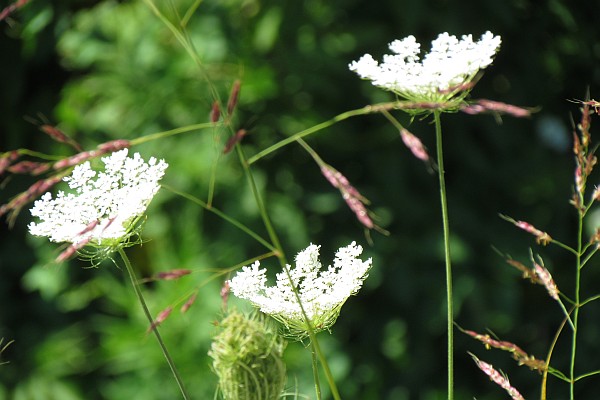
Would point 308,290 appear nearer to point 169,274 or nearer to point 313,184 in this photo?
point 169,274

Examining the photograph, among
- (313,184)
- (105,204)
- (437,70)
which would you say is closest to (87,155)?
(105,204)

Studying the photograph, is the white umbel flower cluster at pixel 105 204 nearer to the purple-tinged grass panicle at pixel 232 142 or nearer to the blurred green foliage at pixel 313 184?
the purple-tinged grass panicle at pixel 232 142

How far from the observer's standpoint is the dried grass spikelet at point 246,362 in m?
0.44

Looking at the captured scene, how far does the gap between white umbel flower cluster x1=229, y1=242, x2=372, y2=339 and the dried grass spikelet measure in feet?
0.10

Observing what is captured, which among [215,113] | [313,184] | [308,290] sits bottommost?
[313,184]

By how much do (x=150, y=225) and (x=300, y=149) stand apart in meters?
0.37

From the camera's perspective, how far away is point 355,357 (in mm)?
2109

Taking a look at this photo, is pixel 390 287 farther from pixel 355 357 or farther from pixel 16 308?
pixel 16 308

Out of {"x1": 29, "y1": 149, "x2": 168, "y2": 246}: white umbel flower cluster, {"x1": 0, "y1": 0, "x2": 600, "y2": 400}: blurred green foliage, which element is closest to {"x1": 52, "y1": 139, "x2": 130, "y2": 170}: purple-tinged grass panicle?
{"x1": 29, "y1": 149, "x2": 168, "y2": 246}: white umbel flower cluster

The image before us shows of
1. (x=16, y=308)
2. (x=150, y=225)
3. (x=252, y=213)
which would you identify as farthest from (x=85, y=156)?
(x=16, y=308)

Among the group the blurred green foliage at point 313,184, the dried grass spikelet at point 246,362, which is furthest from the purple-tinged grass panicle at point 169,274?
the blurred green foliage at point 313,184

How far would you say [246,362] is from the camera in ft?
1.43

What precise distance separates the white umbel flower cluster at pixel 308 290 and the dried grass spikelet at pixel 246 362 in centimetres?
3

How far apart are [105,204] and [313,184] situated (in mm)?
1729
